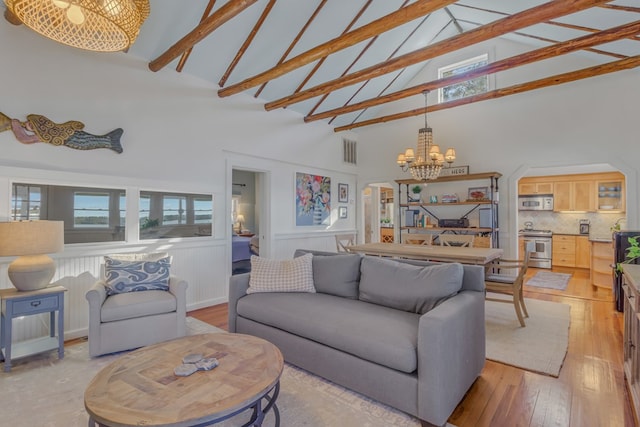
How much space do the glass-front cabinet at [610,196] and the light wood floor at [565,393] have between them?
517cm

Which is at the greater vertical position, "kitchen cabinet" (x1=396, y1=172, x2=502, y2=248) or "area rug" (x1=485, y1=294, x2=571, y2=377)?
"kitchen cabinet" (x1=396, y1=172, x2=502, y2=248)

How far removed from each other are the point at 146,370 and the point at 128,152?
2870 mm

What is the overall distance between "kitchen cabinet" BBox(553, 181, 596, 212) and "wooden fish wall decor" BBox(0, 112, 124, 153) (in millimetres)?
8995

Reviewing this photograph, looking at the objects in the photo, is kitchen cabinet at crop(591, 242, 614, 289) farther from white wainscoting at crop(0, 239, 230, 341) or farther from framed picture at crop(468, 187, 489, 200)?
white wainscoting at crop(0, 239, 230, 341)

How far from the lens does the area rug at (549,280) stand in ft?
18.6

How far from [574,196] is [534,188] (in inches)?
32.0

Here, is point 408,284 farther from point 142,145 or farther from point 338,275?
point 142,145

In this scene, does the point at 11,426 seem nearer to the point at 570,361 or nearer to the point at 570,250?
the point at 570,361

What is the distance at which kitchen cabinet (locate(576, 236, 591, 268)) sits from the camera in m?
7.25

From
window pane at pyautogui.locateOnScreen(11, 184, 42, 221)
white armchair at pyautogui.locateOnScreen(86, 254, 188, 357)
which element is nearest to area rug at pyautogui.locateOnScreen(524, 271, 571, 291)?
white armchair at pyautogui.locateOnScreen(86, 254, 188, 357)

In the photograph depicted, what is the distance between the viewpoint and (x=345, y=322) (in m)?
2.32

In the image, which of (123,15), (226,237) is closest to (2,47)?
(123,15)

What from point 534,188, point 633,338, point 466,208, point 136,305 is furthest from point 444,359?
point 534,188

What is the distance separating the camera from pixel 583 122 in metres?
5.03
